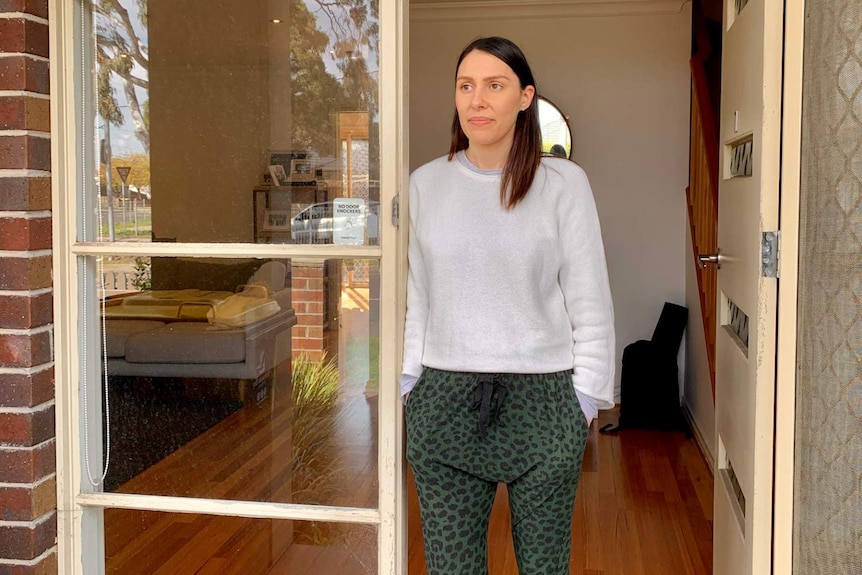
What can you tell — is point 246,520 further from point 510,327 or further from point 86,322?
point 510,327

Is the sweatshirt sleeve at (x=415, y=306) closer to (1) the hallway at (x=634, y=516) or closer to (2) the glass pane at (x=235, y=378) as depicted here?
(2) the glass pane at (x=235, y=378)

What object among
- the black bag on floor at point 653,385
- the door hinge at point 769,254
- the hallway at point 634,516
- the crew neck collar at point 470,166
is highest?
the crew neck collar at point 470,166

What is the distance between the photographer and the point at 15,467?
1941mm

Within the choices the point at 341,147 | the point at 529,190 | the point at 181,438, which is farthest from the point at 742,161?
the point at 181,438

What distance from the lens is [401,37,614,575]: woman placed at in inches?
61.4

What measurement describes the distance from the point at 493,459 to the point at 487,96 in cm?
65

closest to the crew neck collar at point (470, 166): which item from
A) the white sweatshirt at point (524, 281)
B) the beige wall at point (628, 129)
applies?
the white sweatshirt at point (524, 281)

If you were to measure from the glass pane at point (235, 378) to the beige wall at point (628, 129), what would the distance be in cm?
375

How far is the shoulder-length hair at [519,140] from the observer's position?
1551mm

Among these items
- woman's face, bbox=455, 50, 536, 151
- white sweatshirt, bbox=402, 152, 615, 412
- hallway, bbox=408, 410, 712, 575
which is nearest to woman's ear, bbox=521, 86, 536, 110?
woman's face, bbox=455, 50, 536, 151

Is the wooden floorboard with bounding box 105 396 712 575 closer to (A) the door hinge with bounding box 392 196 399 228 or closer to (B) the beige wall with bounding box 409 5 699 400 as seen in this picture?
(A) the door hinge with bounding box 392 196 399 228

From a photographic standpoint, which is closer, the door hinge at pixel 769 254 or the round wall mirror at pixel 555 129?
the door hinge at pixel 769 254

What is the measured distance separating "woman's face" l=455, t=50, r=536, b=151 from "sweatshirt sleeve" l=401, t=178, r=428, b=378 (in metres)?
0.19

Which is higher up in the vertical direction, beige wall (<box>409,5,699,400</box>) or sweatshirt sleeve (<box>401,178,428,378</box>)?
beige wall (<box>409,5,699,400</box>)
